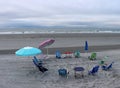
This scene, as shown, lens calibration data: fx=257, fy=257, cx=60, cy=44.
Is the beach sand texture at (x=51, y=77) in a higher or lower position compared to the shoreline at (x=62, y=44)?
lower

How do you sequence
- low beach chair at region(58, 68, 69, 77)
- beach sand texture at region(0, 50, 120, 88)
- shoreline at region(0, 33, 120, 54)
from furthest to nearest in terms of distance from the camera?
shoreline at region(0, 33, 120, 54) < low beach chair at region(58, 68, 69, 77) < beach sand texture at region(0, 50, 120, 88)

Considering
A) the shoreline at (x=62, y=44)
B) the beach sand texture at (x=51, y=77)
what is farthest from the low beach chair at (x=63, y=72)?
the shoreline at (x=62, y=44)

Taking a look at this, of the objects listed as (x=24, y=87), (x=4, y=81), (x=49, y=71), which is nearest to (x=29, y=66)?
(x=49, y=71)

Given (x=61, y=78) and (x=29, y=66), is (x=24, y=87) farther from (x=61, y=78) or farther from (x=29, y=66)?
(x=29, y=66)

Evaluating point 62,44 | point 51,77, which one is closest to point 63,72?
point 51,77

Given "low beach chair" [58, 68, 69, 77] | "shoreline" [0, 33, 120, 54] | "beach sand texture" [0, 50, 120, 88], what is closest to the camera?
"beach sand texture" [0, 50, 120, 88]

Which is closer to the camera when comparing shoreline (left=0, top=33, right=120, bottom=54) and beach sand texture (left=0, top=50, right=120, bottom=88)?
beach sand texture (left=0, top=50, right=120, bottom=88)

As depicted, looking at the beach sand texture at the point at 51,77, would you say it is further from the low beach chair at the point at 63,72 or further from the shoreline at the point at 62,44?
the shoreline at the point at 62,44

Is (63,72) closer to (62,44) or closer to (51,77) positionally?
(51,77)

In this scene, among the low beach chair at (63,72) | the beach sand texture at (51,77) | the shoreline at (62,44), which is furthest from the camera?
the shoreline at (62,44)

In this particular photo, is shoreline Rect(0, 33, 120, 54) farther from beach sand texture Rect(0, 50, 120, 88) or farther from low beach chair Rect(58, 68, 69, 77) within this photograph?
low beach chair Rect(58, 68, 69, 77)

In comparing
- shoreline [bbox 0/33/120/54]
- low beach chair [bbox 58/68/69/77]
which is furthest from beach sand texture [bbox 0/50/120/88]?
shoreline [bbox 0/33/120/54]

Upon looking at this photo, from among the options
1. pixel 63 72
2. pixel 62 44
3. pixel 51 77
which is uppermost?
pixel 62 44

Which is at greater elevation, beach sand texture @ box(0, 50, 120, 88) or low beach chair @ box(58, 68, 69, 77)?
low beach chair @ box(58, 68, 69, 77)
